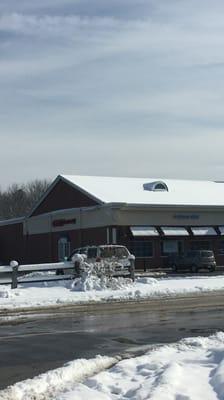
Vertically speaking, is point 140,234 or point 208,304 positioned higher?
point 140,234

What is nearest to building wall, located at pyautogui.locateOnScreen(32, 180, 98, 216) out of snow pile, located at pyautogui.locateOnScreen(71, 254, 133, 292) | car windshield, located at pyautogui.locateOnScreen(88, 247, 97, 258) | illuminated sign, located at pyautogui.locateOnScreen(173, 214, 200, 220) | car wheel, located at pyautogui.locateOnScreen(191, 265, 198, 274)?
illuminated sign, located at pyautogui.locateOnScreen(173, 214, 200, 220)

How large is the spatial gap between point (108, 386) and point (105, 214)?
131ft

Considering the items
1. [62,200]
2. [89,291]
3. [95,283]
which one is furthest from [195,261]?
[89,291]

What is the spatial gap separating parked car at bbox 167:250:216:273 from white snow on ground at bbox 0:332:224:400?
1316 inches

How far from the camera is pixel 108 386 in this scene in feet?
27.1

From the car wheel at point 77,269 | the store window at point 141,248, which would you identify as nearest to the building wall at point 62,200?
the store window at point 141,248

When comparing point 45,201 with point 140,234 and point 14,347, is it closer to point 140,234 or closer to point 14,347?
point 140,234

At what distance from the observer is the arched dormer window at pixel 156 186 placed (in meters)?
53.5

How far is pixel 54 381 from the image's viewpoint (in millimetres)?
8789

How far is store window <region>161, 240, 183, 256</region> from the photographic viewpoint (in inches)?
1972

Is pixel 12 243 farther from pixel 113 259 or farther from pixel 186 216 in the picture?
pixel 113 259

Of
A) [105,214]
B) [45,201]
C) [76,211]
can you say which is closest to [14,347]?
[105,214]

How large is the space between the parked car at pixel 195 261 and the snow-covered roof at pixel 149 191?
17.8 feet

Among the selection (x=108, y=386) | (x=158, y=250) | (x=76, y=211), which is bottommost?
(x=108, y=386)
